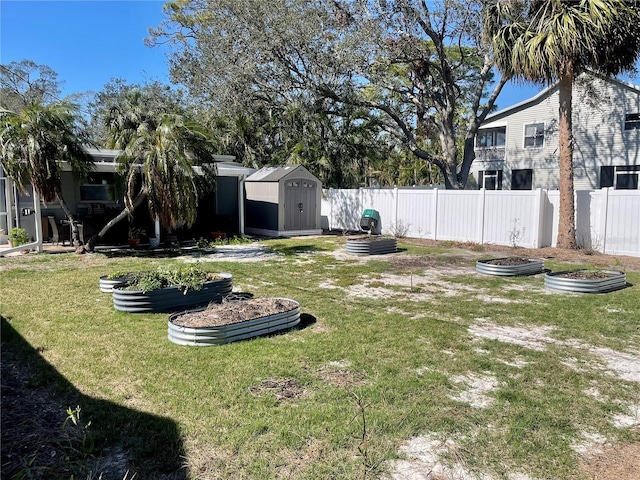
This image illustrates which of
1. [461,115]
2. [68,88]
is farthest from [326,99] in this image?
[68,88]

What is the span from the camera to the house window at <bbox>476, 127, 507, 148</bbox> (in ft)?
80.1

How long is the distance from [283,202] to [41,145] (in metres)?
7.53

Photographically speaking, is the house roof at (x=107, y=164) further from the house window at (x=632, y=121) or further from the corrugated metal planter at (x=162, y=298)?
the house window at (x=632, y=121)

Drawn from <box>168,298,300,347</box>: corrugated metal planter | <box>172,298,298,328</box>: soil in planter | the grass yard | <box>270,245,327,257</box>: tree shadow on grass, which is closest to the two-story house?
<box>270,245,327,257</box>: tree shadow on grass

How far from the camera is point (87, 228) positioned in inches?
482

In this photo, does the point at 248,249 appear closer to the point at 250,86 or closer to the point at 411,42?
the point at 250,86

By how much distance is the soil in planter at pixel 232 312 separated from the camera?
16.3 feet

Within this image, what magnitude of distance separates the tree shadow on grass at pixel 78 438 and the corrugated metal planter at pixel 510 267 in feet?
23.4

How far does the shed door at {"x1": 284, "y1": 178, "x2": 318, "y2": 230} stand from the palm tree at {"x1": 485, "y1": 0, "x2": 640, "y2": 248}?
7.24 metres

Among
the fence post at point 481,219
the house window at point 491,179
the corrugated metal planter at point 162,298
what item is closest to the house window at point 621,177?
the house window at point 491,179

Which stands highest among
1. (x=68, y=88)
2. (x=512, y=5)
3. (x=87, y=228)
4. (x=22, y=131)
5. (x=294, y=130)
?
(x=68, y=88)

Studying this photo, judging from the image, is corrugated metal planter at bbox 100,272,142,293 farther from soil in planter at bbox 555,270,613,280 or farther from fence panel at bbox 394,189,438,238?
fence panel at bbox 394,189,438,238

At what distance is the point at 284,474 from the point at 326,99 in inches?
700

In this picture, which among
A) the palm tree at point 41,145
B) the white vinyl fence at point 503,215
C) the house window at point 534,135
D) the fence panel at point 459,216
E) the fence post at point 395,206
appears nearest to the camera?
the palm tree at point 41,145
